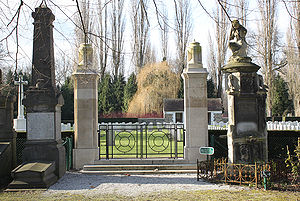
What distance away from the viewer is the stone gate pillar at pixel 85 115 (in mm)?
10258

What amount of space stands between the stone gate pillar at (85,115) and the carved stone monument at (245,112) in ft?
15.6

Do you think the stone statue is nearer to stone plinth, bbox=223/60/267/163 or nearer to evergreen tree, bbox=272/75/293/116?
stone plinth, bbox=223/60/267/163

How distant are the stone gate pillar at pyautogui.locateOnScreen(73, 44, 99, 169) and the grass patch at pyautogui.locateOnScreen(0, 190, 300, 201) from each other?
3056 mm

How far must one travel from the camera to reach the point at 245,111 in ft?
27.9

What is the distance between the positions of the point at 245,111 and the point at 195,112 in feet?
7.09

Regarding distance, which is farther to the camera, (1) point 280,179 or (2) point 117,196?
(1) point 280,179

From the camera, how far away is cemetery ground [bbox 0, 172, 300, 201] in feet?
22.3

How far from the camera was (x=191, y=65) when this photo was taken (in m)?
10.5

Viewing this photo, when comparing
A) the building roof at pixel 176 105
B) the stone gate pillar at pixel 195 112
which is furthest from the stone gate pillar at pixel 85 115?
the building roof at pixel 176 105

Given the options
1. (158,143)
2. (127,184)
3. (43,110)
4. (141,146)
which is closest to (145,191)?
(127,184)

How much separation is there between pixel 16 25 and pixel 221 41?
115 feet

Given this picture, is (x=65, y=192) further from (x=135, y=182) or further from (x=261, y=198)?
(x=261, y=198)

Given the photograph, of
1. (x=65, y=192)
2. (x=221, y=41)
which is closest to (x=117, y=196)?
(x=65, y=192)

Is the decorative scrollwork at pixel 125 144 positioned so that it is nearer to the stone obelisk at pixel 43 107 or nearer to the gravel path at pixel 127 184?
the gravel path at pixel 127 184
